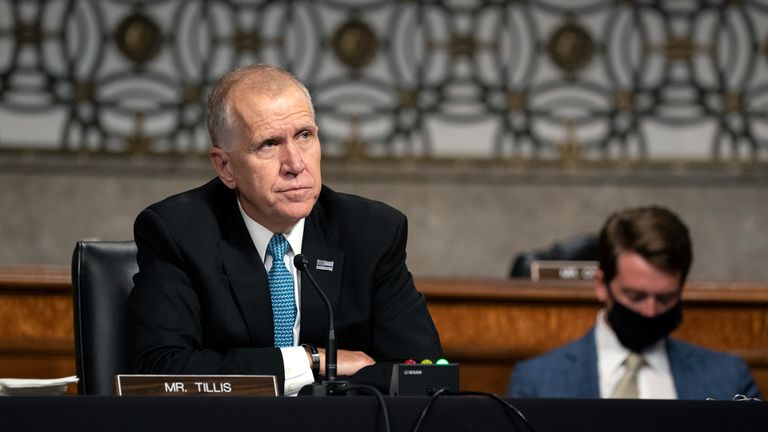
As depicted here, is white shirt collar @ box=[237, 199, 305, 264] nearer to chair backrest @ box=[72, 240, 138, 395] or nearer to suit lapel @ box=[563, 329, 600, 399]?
chair backrest @ box=[72, 240, 138, 395]

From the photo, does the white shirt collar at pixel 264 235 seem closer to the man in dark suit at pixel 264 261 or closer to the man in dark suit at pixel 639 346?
the man in dark suit at pixel 264 261

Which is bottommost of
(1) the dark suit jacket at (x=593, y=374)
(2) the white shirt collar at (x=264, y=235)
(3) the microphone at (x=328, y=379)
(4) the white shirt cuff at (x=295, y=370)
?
(1) the dark suit jacket at (x=593, y=374)

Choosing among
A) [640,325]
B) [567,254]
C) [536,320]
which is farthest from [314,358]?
[567,254]

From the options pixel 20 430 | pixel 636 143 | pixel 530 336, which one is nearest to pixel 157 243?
pixel 20 430

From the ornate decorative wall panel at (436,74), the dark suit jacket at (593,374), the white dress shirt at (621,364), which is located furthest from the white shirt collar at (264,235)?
the ornate decorative wall panel at (436,74)

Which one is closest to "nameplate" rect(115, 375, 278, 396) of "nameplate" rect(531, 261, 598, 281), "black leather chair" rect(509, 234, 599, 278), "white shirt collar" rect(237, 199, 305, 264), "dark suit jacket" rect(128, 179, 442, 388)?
"dark suit jacket" rect(128, 179, 442, 388)

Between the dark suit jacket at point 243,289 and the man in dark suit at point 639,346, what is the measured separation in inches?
35.3

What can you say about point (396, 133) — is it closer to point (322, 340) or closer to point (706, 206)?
point (706, 206)

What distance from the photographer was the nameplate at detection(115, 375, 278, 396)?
188cm

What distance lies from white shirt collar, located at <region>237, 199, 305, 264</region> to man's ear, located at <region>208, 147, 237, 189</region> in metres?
0.08

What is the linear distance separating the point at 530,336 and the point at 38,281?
1.66 metres

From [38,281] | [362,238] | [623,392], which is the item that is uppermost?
[362,238]

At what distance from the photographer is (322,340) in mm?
2641

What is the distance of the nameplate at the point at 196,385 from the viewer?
1876 millimetres
